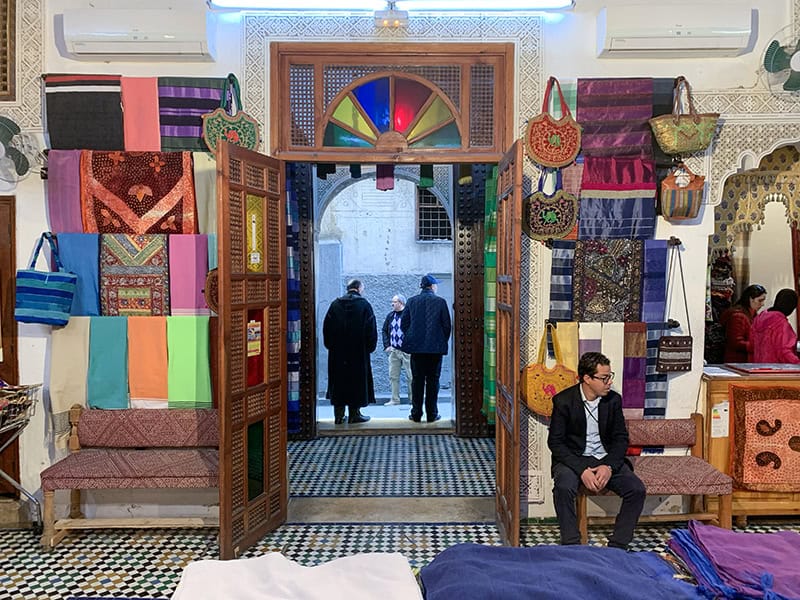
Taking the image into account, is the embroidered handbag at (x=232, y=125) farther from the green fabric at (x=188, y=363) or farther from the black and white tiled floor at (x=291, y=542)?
the black and white tiled floor at (x=291, y=542)

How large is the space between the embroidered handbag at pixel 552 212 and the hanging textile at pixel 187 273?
6.66 feet

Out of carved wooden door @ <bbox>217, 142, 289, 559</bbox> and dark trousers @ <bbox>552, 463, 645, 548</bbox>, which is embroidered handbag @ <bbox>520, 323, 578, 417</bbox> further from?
carved wooden door @ <bbox>217, 142, 289, 559</bbox>

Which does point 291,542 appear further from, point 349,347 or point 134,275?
point 349,347

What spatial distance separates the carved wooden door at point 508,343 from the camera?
11.6ft

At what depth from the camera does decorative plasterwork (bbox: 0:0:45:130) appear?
13.3 feet

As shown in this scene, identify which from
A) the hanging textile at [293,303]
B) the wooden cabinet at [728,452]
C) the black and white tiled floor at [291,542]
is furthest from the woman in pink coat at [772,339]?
the hanging textile at [293,303]

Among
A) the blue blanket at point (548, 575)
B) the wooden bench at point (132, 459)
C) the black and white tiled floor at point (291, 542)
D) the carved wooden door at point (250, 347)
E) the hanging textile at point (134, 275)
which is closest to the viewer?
the blue blanket at point (548, 575)

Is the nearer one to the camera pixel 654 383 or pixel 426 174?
pixel 654 383

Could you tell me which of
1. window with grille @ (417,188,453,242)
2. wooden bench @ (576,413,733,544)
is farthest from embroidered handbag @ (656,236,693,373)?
window with grille @ (417,188,453,242)

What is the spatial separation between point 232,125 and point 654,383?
310 centimetres

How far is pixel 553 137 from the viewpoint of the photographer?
160 inches

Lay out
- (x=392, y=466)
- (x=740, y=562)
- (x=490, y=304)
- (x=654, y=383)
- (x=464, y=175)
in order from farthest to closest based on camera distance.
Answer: (x=464, y=175), (x=490, y=304), (x=392, y=466), (x=654, y=383), (x=740, y=562)

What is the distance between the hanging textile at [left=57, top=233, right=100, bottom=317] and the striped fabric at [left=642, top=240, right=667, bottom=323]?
3.41 meters

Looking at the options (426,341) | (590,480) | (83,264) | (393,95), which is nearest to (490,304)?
(426,341)
